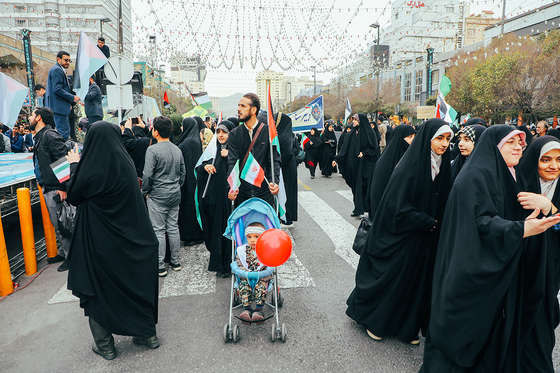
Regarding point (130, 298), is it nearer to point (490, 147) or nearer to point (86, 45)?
point (490, 147)

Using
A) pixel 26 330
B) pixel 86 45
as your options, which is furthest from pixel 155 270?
pixel 86 45

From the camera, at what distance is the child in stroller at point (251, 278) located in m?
3.49

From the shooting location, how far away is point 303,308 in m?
3.96

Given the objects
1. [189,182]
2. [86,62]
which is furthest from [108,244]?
[86,62]

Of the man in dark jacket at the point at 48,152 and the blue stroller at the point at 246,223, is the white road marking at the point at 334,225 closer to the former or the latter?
the blue stroller at the point at 246,223

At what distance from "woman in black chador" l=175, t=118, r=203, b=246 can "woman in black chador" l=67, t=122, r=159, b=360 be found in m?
2.75

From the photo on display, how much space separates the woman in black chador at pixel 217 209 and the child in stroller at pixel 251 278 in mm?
1196

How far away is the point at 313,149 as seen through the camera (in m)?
13.6

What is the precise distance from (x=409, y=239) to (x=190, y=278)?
112 inches

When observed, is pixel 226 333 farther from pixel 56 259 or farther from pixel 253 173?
pixel 56 259

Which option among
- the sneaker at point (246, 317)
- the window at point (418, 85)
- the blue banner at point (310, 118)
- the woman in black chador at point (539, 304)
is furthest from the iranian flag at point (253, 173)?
the window at point (418, 85)

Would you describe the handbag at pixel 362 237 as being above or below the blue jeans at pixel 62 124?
below

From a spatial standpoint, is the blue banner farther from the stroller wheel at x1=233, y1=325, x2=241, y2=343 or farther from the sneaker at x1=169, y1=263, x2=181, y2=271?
the stroller wheel at x1=233, y1=325, x2=241, y2=343

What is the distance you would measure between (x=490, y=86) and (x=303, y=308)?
61.5 feet
